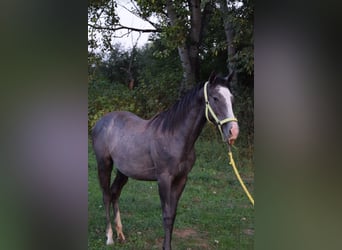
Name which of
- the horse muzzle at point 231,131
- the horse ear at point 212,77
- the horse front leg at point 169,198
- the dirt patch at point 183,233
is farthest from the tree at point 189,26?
the dirt patch at point 183,233

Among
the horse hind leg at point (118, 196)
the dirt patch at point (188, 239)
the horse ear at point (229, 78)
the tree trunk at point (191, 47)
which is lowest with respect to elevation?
the dirt patch at point (188, 239)

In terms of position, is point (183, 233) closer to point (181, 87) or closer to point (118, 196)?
point (118, 196)

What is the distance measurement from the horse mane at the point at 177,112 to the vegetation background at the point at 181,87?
6 centimetres

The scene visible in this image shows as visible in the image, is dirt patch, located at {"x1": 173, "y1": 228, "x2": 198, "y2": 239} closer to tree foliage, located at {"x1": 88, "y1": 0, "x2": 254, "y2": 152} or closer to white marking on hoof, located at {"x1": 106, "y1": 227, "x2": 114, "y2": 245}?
white marking on hoof, located at {"x1": 106, "y1": 227, "x2": 114, "y2": 245}

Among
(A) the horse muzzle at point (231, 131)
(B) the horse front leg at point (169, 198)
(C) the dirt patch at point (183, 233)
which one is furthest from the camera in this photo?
(C) the dirt patch at point (183, 233)

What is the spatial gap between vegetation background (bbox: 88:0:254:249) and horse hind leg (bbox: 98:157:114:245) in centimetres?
3

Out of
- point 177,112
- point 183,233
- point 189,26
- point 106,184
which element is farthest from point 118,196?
point 189,26

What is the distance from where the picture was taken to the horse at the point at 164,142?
74.5 inches

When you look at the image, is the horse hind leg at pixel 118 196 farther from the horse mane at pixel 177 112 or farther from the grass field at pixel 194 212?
the horse mane at pixel 177 112

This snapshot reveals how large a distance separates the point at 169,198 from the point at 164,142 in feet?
0.94

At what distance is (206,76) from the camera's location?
201cm

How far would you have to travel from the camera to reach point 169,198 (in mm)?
1988
